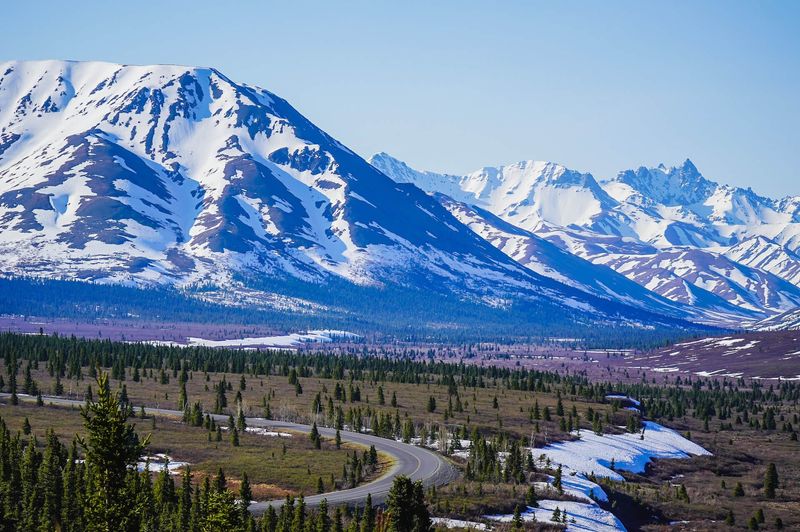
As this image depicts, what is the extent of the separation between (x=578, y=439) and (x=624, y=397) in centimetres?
6208

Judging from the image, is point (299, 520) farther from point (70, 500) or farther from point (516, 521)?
point (516, 521)

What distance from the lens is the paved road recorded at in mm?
86000

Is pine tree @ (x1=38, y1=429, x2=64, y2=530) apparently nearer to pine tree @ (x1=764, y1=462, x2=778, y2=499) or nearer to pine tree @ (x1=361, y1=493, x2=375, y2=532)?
pine tree @ (x1=361, y1=493, x2=375, y2=532)

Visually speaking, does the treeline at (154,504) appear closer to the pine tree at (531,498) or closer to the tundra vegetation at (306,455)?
the tundra vegetation at (306,455)

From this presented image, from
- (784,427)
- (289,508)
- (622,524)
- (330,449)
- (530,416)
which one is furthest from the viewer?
(784,427)

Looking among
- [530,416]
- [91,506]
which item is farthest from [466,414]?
[91,506]

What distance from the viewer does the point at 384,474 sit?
322ft

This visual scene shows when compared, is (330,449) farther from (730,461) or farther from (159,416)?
(730,461)

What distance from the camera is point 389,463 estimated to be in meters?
104

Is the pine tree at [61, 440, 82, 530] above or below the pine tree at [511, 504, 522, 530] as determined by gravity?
above

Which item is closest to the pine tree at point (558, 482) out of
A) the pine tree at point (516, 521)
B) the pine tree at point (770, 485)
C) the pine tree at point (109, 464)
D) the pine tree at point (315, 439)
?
the pine tree at point (516, 521)

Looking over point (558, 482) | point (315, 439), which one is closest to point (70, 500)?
point (315, 439)

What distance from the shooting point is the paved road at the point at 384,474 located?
8600 centimetres

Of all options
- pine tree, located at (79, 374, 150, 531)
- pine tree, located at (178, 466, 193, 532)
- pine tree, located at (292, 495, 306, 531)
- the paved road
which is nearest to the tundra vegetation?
pine tree, located at (79, 374, 150, 531)
